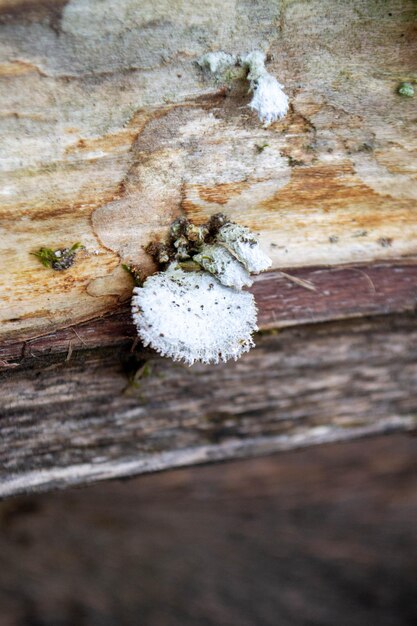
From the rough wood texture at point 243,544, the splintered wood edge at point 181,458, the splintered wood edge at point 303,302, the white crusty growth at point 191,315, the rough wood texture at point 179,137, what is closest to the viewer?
the rough wood texture at point 179,137

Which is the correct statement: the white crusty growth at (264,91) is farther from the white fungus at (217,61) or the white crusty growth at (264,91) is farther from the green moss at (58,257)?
the green moss at (58,257)

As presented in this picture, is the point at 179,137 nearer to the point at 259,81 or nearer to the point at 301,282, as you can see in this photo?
the point at 259,81

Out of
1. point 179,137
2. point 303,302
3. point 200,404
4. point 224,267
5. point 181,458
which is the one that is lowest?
point 181,458

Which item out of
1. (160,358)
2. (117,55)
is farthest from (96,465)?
(117,55)

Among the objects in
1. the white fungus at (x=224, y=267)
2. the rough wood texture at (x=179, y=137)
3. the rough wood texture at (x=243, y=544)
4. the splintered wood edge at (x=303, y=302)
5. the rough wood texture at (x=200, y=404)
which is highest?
the rough wood texture at (x=179, y=137)

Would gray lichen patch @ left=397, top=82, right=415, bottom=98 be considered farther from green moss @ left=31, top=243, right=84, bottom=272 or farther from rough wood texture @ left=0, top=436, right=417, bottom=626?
rough wood texture @ left=0, top=436, right=417, bottom=626

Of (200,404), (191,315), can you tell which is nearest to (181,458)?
(200,404)

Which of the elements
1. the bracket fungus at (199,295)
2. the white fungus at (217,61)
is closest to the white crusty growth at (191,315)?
the bracket fungus at (199,295)
